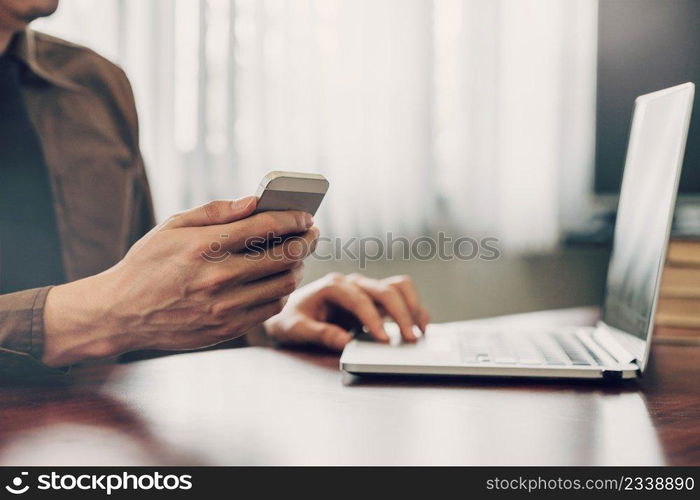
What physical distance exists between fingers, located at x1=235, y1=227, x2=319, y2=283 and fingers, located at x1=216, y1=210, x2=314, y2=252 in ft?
0.04

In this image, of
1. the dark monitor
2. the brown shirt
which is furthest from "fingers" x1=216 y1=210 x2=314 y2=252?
the dark monitor

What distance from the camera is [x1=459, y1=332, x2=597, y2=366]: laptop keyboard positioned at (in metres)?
0.65

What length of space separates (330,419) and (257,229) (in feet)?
0.61

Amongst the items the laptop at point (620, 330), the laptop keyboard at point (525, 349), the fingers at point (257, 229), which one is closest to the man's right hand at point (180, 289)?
the fingers at point (257, 229)

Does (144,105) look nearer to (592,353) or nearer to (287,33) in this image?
(287,33)

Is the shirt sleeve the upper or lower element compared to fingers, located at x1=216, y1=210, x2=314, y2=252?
lower

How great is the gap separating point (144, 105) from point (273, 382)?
137 centimetres

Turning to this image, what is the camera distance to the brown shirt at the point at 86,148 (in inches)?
41.2

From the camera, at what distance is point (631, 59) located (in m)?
1.80

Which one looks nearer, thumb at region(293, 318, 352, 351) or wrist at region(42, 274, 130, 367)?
wrist at region(42, 274, 130, 367)
